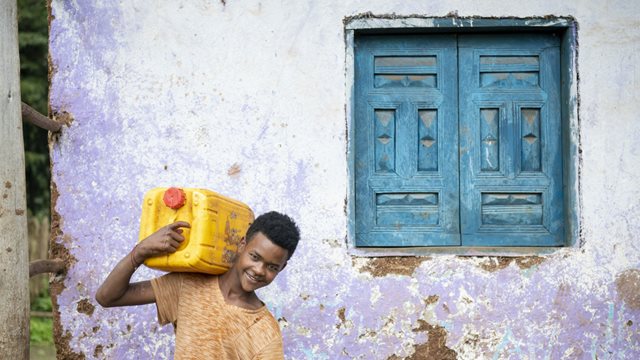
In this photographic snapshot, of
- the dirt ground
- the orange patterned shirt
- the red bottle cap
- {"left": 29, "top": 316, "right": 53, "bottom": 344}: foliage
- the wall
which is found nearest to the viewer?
the orange patterned shirt

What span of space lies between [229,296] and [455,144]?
85.9 inches

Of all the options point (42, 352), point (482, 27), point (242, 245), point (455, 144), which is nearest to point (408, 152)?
point (455, 144)

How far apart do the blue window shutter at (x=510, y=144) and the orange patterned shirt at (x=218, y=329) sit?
2.10 meters

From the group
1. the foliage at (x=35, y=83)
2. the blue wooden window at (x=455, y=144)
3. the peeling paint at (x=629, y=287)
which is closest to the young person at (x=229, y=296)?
the blue wooden window at (x=455, y=144)

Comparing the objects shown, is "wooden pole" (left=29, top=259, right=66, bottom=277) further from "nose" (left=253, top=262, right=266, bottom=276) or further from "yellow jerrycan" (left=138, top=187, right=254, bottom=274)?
"nose" (left=253, top=262, right=266, bottom=276)

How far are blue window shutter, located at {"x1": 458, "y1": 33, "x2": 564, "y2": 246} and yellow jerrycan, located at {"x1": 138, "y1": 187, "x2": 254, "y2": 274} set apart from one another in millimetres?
2034

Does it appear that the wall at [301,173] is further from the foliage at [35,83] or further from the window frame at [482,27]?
the foliage at [35,83]

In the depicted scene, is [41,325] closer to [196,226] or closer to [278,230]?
[196,226]

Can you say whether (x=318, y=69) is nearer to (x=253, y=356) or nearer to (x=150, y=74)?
(x=150, y=74)

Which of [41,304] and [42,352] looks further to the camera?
[41,304]

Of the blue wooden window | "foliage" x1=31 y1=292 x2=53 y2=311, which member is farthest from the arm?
"foliage" x1=31 y1=292 x2=53 y2=311

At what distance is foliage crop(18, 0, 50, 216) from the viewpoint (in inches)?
442

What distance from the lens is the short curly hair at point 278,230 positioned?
3180 millimetres

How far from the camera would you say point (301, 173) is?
489 cm
